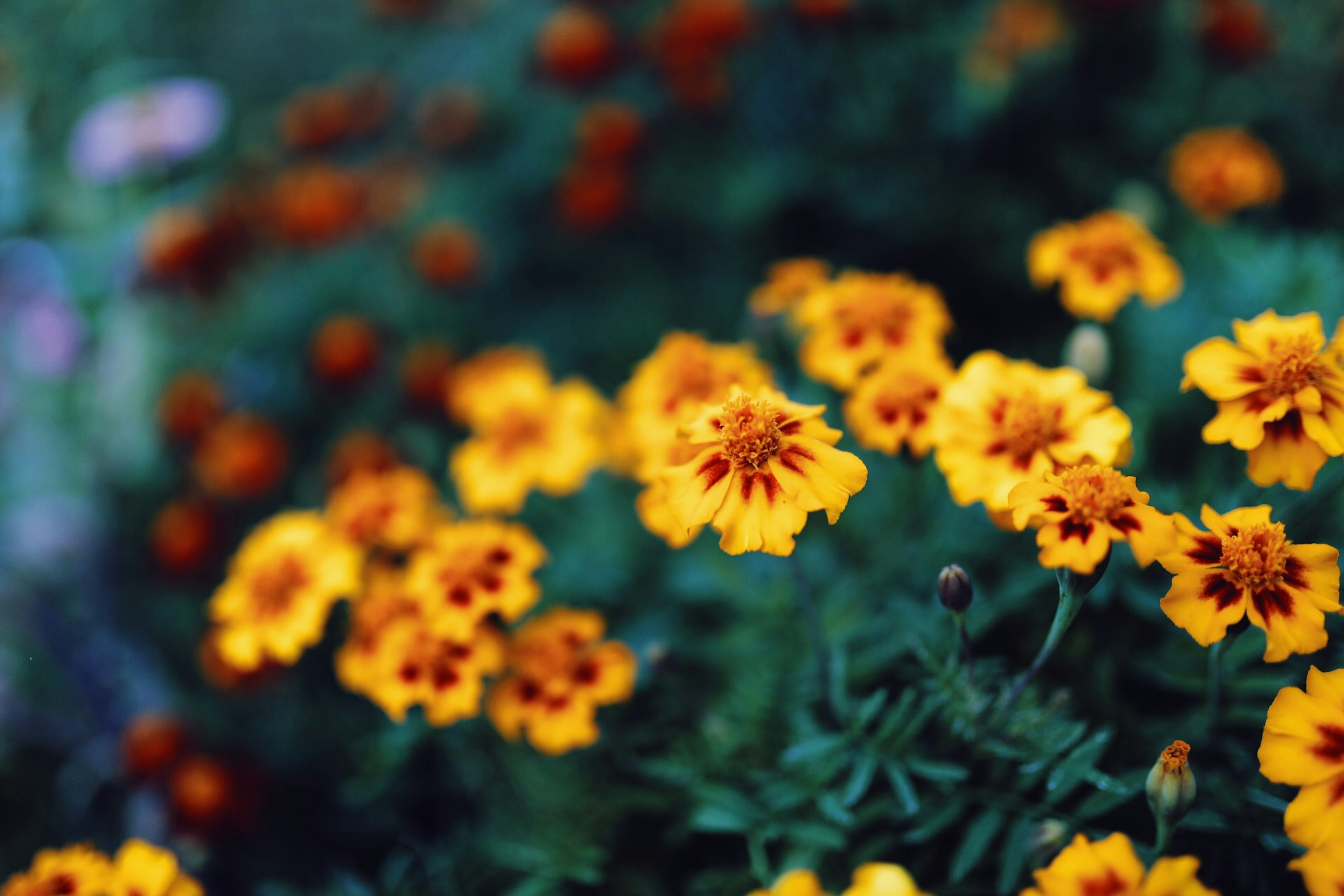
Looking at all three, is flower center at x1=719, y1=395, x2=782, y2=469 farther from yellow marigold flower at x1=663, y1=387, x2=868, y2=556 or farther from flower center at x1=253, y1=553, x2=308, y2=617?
flower center at x1=253, y1=553, x2=308, y2=617

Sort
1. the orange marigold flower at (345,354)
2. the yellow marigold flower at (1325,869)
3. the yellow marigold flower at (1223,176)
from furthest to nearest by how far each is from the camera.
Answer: the orange marigold flower at (345,354) < the yellow marigold flower at (1223,176) < the yellow marigold flower at (1325,869)

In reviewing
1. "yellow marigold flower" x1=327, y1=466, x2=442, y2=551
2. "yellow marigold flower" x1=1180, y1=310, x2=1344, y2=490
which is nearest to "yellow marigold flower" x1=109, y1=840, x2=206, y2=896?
"yellow marigold flower" x1=327, y1=466, x2=442, y2=551

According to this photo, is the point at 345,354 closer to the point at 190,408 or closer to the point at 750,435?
the point at 190,408

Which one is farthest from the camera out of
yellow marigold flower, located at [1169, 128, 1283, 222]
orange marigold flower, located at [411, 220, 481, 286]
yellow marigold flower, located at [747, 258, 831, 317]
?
orange marigold flower, located at [411, 220, 481, 286]

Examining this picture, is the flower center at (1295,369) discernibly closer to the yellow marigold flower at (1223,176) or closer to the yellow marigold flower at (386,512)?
the yellow marigold flower at (1223,176)

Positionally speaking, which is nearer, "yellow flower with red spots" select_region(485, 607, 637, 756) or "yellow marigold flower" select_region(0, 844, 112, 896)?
"yellow marigold flower" select_region(0, 844, 112, 896)

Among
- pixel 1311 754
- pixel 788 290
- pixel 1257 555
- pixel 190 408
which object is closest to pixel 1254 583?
pixel 1257 555

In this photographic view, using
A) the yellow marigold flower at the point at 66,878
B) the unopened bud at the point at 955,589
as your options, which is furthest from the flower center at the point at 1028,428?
the yellow marigold flower at the point at 66,878
